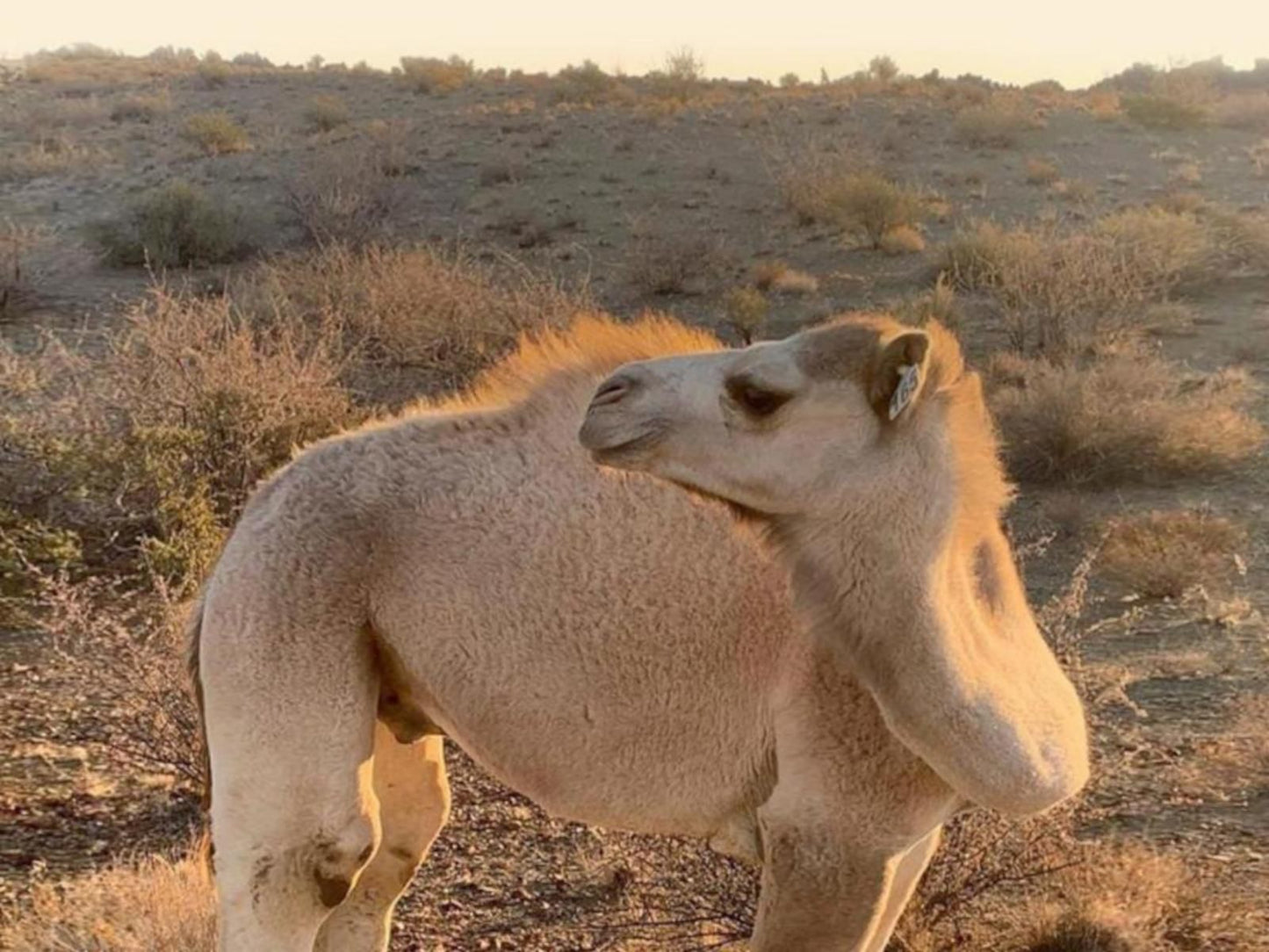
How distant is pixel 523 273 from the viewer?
61.5ft

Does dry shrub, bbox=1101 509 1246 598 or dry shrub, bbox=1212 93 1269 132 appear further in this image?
dry shrub, bbox=1212 93 1269 132

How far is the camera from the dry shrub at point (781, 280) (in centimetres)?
1934

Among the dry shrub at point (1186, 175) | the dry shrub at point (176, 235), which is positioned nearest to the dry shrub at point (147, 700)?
the dry shrub at point (176, 235)

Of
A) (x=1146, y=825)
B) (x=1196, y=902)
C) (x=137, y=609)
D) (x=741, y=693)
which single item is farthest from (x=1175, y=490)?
(x=741, y=693)

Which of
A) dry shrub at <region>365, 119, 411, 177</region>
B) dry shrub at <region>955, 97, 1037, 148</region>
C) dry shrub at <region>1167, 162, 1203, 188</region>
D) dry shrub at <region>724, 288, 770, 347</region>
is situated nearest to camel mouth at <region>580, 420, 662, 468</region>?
dry shrub at <region>724, 288, 770, 347</region>

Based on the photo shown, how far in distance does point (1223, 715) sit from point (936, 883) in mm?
3192

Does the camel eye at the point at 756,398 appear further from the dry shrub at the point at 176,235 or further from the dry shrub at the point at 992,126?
the dry shrub at the point at 992,126

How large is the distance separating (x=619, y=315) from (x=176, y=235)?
7710 millimetres

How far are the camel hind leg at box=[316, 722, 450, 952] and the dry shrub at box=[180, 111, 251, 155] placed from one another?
2927 cm

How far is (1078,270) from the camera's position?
1525 centimetres

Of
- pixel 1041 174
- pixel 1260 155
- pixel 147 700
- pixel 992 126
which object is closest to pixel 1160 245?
pixel 1041 174

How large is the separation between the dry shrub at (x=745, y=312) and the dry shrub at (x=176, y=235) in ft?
27.4

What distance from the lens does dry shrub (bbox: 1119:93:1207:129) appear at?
119 feet

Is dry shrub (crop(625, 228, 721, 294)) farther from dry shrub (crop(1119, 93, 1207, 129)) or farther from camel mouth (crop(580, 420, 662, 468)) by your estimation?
dry shrub (crop(1119, 93, 1207, 129))
